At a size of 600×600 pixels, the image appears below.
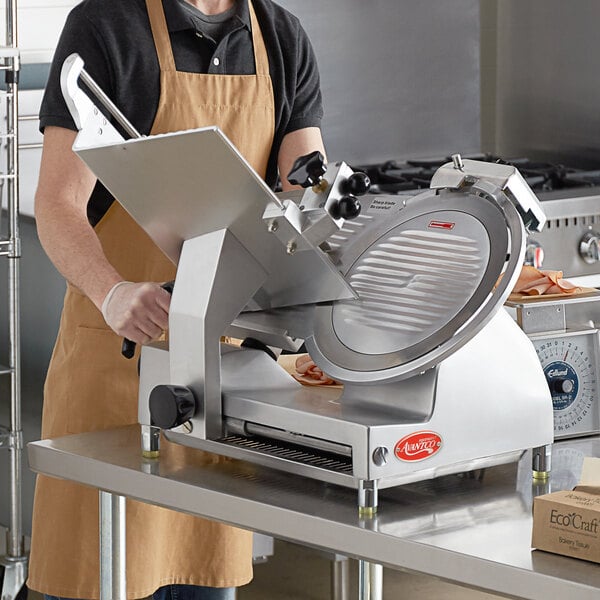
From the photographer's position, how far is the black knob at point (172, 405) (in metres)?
1.53

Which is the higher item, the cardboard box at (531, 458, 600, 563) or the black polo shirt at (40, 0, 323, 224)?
the black polo shirt at (40, 0, 323, 224)

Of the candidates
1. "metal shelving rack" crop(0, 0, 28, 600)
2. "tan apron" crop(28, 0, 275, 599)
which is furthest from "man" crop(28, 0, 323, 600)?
"metal shelving rack" crop(0, 0, 28, 600)

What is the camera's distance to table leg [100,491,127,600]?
1.75 meters

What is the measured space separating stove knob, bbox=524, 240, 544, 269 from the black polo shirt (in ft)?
2.76

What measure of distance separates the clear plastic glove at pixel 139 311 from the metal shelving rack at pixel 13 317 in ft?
4.67

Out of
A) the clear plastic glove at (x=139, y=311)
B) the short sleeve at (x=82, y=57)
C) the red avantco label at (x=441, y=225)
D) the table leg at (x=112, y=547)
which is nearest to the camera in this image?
the red avantco label at (x=441, y=225)

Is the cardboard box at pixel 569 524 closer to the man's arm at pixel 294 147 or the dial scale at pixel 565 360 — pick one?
the dial scale at pixel 565 360

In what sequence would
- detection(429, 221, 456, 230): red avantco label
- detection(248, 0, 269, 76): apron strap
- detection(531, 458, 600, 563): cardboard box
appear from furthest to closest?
detection(248, 0, 269, 76): apron strap → detection(429, 221, 456, 230): red avantco label → detection(531, 458, 600, 563): cardboard box

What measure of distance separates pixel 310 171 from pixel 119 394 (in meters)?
0.68

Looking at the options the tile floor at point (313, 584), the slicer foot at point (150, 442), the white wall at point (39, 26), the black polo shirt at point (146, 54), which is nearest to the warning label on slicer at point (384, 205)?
the slicer foot at point (150, 442)

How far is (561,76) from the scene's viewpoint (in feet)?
12.9

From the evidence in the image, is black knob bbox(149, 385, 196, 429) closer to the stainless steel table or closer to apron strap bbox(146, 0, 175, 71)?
the stainless steel table

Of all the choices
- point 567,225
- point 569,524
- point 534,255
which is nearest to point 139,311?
point 569,524

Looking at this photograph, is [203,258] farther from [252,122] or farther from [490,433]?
[252,122]
